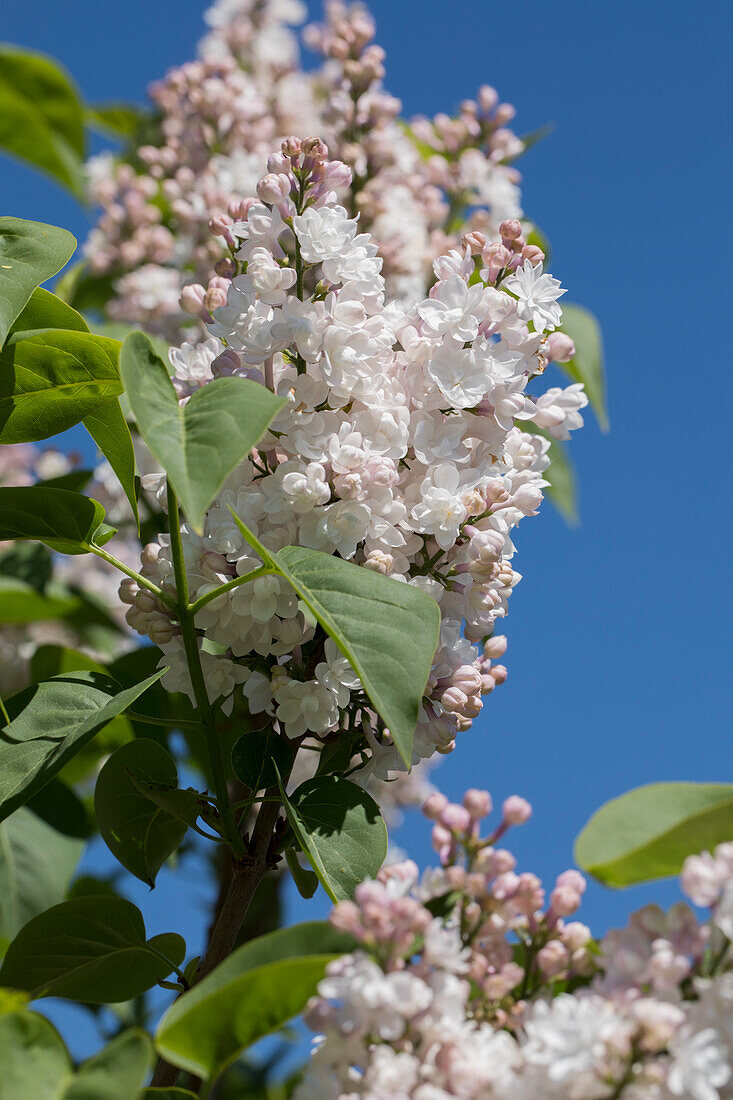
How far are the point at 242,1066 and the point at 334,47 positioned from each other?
1.97 m

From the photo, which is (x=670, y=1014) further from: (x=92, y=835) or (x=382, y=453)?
(x=92, y=835)

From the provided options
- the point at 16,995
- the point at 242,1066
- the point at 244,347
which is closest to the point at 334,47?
→ the point at 244,347

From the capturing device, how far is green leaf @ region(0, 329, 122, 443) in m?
0.77

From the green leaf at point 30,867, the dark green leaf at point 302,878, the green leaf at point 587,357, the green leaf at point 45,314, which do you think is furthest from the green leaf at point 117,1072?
the green leaf at point 587,357

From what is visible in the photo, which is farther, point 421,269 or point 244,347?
point 421,269

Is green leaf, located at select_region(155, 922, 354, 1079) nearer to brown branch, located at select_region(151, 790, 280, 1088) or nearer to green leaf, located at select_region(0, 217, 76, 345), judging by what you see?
brown branch, located at select_region(151, 790, 280, 1088)

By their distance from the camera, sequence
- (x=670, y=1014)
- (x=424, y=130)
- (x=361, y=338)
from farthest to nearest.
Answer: (x=424, y=130) → (x=361, y=338) → (x=670, y=1014)

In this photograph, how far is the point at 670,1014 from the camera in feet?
1.36

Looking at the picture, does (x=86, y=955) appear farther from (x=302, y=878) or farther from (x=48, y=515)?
(x=48, y=515)

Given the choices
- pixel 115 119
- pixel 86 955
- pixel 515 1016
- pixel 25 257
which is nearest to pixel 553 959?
pixel 515 1016

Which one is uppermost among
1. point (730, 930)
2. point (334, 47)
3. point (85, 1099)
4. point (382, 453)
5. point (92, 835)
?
point (334, 47)

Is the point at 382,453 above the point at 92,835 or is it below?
above

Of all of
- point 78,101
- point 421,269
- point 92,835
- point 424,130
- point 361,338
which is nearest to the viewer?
point 361,338

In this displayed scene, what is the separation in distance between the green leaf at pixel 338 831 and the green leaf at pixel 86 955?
156mm
